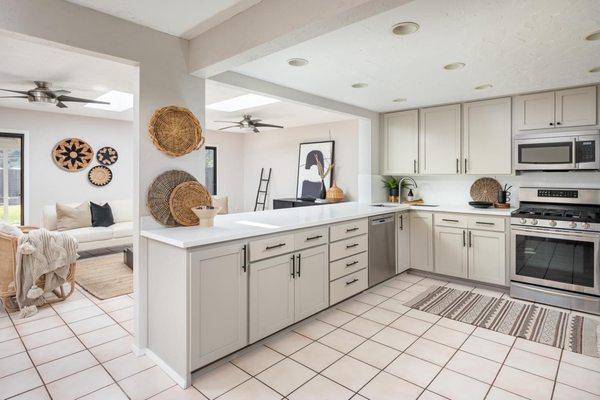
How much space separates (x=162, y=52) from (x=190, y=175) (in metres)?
0.91

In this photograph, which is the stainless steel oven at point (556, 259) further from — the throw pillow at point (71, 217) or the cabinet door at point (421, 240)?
the throw pillow at point (71, 217)

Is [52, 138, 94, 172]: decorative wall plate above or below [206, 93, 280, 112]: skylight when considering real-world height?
below

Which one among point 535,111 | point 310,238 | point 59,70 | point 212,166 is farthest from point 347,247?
point 212,166

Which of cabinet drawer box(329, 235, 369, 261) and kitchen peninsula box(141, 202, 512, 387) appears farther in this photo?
cabinet drawer box(329, 235, 369, 261)

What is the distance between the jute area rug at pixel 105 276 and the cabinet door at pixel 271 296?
210 cm

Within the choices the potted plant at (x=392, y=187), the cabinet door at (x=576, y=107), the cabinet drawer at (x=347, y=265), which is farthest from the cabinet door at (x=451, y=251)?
the cabinet door at (x=576, y=107)

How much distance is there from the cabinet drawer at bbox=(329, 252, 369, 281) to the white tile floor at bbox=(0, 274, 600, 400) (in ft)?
1.28

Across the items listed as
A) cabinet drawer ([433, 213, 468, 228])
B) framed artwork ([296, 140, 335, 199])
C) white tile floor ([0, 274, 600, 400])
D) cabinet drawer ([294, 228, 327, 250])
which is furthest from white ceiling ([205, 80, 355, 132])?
white tile floor ([0, 274, 600, 400])

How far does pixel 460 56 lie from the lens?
2.79 meters

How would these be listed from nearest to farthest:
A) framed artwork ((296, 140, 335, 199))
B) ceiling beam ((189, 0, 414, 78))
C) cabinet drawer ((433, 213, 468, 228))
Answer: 1. ceiling beam ((189, 0, 414, 78))
2. cabinet drawer ((433, 213, 468, 228))
3. framed artwork ((296, 140, 335, 199))

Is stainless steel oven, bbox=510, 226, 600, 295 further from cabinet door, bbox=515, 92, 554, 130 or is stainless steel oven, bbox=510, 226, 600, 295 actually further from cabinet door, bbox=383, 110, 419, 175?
cabinet door, bbox=383, 110, 419, 175

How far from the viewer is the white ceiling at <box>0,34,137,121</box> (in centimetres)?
288

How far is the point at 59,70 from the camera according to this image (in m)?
3.38

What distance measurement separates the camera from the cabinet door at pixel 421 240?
14.1 feet
